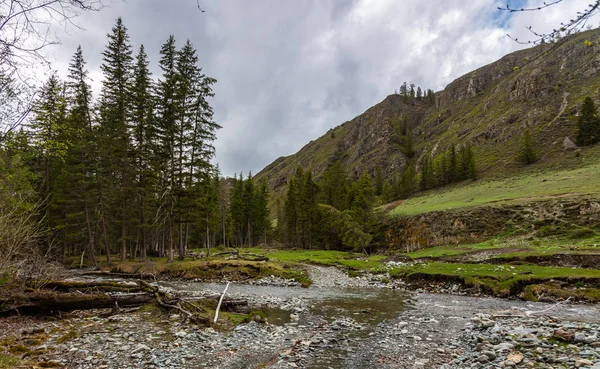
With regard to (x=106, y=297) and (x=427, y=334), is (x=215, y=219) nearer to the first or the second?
(x=106, y=297)

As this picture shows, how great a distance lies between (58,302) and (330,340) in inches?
424

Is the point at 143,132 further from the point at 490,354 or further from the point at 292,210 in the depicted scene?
the point at 292,210

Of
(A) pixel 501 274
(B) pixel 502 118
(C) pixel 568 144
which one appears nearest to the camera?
(A) pixel 501 274

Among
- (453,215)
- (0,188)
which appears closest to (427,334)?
(0,188)

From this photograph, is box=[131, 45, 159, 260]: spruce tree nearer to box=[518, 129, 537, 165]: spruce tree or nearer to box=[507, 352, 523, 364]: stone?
box=[507, 352, 523, 364]: stone

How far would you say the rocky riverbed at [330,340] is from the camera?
762 cm

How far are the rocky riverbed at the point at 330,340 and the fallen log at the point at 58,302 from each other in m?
0.47

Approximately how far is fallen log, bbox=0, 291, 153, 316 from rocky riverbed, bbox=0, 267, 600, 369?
469 mm

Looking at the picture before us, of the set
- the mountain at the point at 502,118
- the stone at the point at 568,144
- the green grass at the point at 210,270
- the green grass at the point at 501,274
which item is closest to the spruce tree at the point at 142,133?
the green grass at the point at 210,270

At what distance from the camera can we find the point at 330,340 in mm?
10055

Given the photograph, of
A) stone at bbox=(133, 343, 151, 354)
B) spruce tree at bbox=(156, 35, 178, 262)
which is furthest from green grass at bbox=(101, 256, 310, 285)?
stone at bbox=(133, 343, 151, 354)

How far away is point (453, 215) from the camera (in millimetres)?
43875

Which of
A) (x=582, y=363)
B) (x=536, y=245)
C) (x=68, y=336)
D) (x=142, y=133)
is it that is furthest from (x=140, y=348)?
(x=536, y=245)

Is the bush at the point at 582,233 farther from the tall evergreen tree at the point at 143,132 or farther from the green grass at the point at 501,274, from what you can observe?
the tall evergreen tree at the point at 143,132
